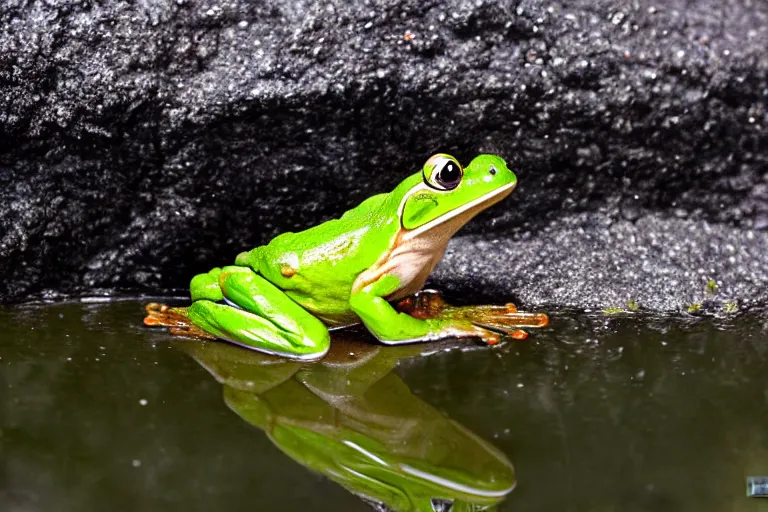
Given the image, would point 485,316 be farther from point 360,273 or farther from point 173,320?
point 173,320

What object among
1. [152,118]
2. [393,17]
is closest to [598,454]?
[393,17]

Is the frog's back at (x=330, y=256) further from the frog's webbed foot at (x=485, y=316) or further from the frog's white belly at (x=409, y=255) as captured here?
the frog's webbed foot at (x=485, y=316)

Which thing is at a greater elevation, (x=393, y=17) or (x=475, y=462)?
(x=393, y=17)

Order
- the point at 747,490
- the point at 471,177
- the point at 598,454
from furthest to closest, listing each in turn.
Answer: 1. the point at 471,177
2. the point at 598,454
3. the point at 747,490

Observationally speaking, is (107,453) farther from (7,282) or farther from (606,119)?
(606,119)

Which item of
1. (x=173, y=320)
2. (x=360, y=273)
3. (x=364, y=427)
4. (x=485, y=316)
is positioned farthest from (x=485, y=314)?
(x=173, y=320)

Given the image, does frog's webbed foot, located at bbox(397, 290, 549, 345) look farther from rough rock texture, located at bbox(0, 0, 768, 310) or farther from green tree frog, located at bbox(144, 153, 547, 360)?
rough rock texture, located at bbox(0, 0, 768, 310)

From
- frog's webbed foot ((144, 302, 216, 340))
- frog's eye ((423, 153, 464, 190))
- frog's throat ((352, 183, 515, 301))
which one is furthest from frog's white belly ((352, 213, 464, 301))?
frog's webbed foot ((144, 302, 216, 340))
